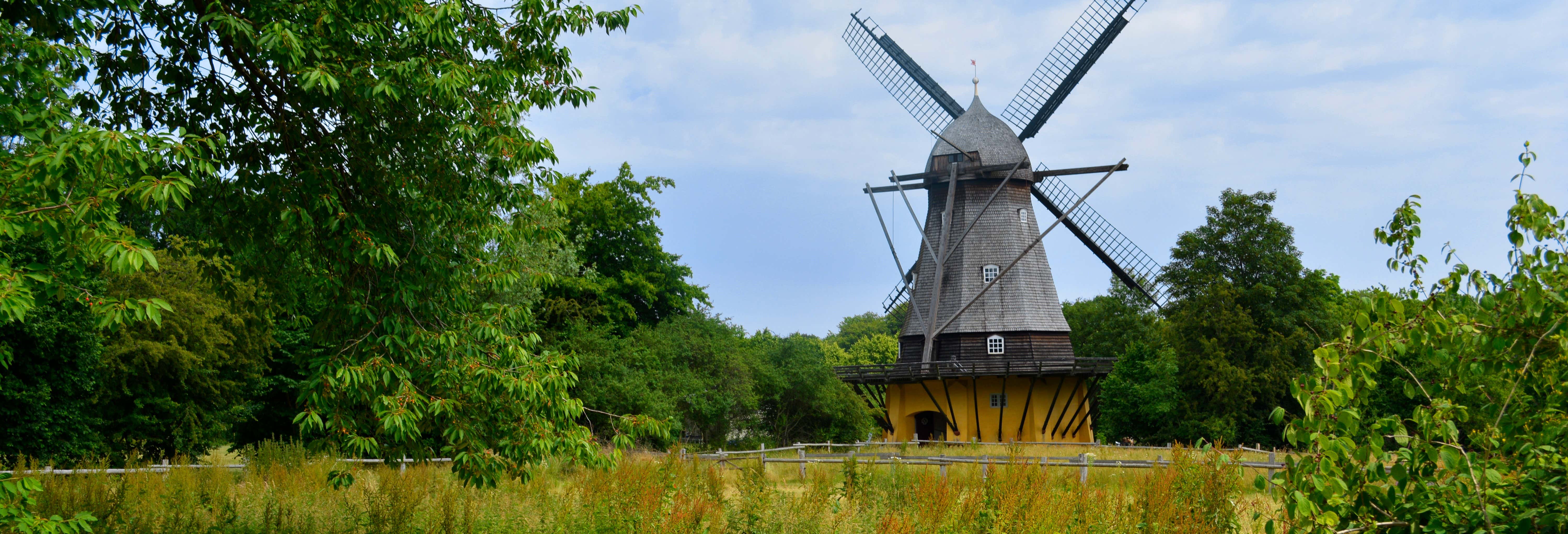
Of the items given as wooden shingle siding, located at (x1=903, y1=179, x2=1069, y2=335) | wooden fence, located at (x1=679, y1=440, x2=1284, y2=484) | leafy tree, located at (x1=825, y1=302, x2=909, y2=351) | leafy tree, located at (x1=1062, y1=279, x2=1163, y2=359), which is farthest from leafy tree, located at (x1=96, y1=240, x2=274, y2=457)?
leafy tree, located at (x1=825, y1=302, x2=909, y2=351)

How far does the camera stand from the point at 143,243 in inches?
178

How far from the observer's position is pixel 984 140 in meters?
27.6

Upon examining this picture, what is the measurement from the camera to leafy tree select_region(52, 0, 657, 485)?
6.23 metres

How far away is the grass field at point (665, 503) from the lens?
23.6 ft

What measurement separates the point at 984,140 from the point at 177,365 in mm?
20619

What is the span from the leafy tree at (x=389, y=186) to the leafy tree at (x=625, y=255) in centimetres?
2293

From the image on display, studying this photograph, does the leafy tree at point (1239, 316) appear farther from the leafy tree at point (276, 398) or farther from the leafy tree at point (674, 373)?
the leafy tree at point (276, 398)

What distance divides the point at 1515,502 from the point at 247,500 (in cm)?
1026

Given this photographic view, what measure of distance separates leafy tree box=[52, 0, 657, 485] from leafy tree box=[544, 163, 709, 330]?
22929 millimetres

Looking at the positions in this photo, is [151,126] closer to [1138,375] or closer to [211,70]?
[211,70]

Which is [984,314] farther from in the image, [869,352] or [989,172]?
[869,352]

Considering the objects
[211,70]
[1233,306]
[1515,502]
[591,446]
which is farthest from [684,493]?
[1233,306]

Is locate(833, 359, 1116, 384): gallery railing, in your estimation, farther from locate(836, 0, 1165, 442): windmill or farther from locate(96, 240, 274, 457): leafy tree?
locate(96, 240, 274, 457): leafy tree

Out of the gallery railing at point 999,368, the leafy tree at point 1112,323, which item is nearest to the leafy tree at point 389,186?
the gallery railing at point 999,368
